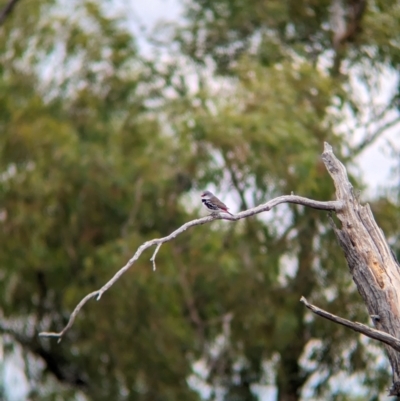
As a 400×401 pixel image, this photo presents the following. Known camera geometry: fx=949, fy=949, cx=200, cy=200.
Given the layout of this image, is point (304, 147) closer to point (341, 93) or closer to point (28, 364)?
point (341, 93)

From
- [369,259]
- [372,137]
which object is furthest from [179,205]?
[369,259]

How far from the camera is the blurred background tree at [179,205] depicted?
52.9 feet

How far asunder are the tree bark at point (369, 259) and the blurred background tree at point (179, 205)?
808 cm

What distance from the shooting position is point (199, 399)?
56.8 feet

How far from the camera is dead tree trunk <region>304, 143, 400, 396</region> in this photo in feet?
22.2

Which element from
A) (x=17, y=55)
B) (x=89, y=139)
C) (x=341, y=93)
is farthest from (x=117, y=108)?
(x=341, y=93)

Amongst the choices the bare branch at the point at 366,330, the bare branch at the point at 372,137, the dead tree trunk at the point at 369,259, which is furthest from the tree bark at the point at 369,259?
the bare branch at the point at 372,137

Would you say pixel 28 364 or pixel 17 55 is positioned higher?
pixel 17 55

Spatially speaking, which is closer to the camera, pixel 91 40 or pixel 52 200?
pixel 52 200

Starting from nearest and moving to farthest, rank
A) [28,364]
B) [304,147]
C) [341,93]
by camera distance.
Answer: [304,147]
[341,93]
[28,364]

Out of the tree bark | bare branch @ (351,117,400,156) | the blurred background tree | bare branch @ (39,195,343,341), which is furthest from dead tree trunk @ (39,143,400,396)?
bare branch @ (351,117,400,156)

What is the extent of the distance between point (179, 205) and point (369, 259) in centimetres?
Result: 1087

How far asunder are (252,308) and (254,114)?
3.69 metres

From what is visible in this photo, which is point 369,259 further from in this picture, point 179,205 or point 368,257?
point 179,205
